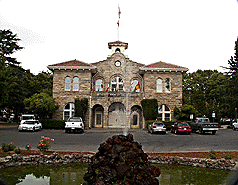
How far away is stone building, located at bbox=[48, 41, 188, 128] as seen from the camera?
33.8m

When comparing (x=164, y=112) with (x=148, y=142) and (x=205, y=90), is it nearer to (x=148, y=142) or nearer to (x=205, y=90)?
(x=148, y=142)

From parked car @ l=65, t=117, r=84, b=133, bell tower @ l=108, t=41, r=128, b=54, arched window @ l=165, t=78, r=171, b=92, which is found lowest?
parked car @ l=65, t=117, r=84, b=133

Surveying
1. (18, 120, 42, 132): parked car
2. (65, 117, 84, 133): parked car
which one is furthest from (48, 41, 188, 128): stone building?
(65, 117, 84, 133): parked car

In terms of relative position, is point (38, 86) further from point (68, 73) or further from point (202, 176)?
point (202, 176)

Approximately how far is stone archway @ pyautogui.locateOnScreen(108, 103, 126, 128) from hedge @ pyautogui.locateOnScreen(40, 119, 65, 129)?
7.85 metres

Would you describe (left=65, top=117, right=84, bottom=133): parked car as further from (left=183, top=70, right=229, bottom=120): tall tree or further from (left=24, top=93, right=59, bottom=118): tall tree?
(left=183, top=70, right=229, bottom=120): tall tree

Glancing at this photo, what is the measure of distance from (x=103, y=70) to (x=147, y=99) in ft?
29.2

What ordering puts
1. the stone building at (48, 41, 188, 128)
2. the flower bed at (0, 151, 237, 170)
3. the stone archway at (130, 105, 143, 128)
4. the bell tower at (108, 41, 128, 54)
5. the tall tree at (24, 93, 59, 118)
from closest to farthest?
the flower bed at (0, 151, 237, 170) → the tall tree at (24, 93, 59, 118) → the stone building at (48, 41, 188, 128) → the stone archway at (130, 105, 143, 128) → the bell tower at (108, 41, 128, 54)

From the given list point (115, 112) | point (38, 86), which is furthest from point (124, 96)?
point (38, 86)

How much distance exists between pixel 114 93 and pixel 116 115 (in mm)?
4063

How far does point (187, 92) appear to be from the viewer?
192 ft

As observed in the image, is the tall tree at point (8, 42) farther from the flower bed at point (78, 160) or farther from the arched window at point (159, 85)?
the arched window at point (159, 85)

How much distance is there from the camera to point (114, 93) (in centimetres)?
3375

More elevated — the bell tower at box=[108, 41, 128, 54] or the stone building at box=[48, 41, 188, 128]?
the bell tower at box=[108, 41, 128, 54]
